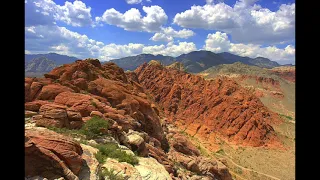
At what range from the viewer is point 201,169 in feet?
66.4

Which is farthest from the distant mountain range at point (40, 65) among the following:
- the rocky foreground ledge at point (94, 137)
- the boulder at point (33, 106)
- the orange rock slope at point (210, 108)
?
the boulder at point (33, 106)

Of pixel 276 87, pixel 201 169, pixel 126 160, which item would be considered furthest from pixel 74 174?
pixel 276 87

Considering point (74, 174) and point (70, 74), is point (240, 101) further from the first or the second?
point (74, 174)

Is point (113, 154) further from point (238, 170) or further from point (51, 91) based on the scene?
point (238, 170)

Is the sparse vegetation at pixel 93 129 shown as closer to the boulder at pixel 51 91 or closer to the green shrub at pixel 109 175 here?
the green shrub at pixel 109 175

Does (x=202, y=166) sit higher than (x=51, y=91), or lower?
lower

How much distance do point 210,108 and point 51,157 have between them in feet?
143

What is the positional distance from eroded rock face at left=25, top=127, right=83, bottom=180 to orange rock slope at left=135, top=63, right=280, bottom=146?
1360 inches

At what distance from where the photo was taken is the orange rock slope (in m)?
42.7

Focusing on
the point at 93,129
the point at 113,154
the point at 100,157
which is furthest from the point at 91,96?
the point at 100,157

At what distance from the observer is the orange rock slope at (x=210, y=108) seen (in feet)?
140

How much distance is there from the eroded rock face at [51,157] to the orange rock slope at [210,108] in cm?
3454

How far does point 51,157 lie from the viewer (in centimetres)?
753

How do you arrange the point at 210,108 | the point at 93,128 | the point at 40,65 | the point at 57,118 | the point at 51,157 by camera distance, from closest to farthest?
the point at 51,157
the point at 57,118
the point at 93,128
the point at 210,108
the point at 40,65
